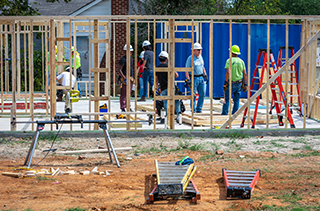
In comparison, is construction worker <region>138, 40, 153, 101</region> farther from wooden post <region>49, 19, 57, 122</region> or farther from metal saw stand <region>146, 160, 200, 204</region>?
metal saw stand <region>146, 160, 200, 204</region>

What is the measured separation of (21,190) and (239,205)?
296 cm

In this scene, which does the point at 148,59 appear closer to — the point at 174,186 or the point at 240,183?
the point at 240,183

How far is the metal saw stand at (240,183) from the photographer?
557cm

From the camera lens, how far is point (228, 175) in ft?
21.1

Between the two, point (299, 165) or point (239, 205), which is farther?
point (299, 165)

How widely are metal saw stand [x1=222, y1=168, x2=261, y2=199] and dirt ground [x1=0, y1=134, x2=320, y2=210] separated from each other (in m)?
0.11

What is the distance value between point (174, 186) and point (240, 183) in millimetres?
1086

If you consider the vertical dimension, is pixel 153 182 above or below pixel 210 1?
below

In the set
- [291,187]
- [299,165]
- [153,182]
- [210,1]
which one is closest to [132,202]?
[153,182]

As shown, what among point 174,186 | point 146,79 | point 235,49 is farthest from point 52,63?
point 146,79

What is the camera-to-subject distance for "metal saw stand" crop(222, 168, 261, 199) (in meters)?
5.57

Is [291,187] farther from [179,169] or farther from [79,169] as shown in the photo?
[79,169]

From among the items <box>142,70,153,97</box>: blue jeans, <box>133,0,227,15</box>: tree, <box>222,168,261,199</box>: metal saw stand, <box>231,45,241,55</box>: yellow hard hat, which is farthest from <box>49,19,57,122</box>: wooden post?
<box>133,0,227,15</box>: tree

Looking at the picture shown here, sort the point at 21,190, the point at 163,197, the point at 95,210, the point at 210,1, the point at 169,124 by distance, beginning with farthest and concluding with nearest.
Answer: the point at 210,1
the point at 169,124
the point at 21,190
the point at 163,197
the point at 95,210
